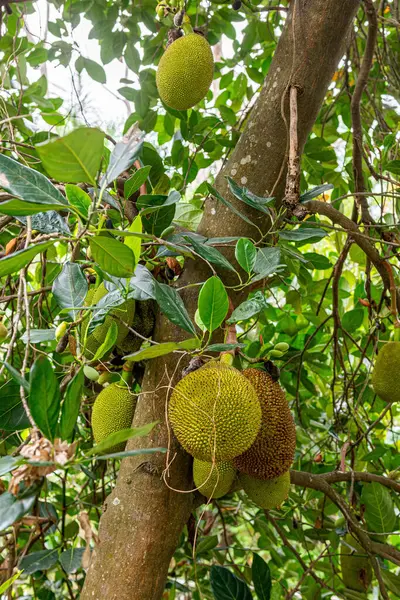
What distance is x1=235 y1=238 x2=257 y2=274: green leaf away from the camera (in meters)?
0.65

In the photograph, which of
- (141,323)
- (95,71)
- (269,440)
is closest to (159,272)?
(141,323)

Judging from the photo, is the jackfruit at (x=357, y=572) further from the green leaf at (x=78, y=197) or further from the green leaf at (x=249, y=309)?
the green leaf at (x=78, y=197)

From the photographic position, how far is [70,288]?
0.63 meters

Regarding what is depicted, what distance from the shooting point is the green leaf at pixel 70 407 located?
1.38 ft

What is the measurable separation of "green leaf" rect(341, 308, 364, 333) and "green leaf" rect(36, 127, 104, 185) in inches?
36.8

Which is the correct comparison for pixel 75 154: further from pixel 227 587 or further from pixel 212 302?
pixel 227 587

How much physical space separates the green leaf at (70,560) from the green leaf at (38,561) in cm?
1

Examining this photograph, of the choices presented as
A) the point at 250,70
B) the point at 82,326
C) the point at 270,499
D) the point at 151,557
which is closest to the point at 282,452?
the point at 270,499

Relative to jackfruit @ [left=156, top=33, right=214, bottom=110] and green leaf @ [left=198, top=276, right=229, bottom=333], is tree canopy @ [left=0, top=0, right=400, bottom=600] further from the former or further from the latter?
jackfruit @ [left=156, top=33, right=214, bottom=110]

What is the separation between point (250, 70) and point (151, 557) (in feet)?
4.04

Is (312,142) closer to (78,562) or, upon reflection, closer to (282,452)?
(282,452)

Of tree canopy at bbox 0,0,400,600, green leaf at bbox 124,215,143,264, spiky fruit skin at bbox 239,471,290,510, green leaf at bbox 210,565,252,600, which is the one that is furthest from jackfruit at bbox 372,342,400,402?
green leaf at bbox 124,215,143,264

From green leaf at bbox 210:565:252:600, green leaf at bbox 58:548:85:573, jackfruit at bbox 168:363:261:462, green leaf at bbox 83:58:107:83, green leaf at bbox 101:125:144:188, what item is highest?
green leaf at bbox 83:58:107:83

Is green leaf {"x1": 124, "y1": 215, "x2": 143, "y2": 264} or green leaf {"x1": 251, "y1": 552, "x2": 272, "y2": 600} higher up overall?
green leaf {"x1": 124, "y1": 215, "x2": 143, "y2": 264}
